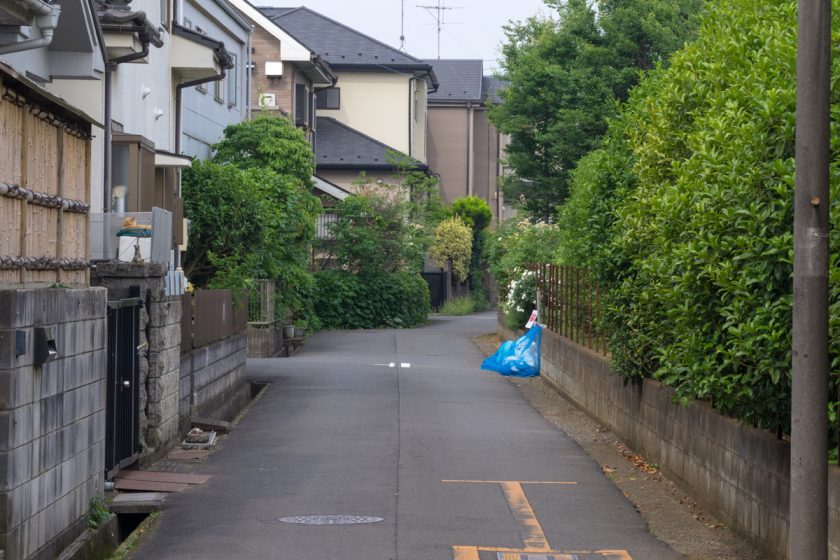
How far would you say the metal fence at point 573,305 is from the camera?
1773 cm

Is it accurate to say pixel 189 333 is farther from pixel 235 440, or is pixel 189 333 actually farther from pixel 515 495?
pixel 515 495

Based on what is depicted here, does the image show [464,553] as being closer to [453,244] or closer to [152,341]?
[152,341]

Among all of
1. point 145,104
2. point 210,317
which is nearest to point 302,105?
point 145,104

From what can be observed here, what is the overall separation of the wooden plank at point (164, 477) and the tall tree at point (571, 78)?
23381mm

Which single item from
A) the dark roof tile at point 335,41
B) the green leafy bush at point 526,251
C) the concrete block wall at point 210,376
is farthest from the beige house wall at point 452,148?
the concrete block wall at point 210,376

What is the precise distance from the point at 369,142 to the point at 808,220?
45.3 m

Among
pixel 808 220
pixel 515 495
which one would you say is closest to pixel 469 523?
pixel 515 495

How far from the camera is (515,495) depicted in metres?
11.0

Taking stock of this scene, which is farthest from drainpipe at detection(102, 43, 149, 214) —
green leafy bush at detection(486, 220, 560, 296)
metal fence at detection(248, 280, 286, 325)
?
green leafy bush at detection(486, 220, 560, 296)

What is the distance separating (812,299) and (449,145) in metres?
56.9

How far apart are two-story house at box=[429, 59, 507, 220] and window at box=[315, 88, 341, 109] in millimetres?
10273

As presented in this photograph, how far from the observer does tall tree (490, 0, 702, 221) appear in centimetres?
3459

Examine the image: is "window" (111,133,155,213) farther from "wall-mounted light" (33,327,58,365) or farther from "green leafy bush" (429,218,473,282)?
"green leafy bush" (429,218,473,282)

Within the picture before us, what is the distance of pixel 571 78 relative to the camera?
35312 millimetres
